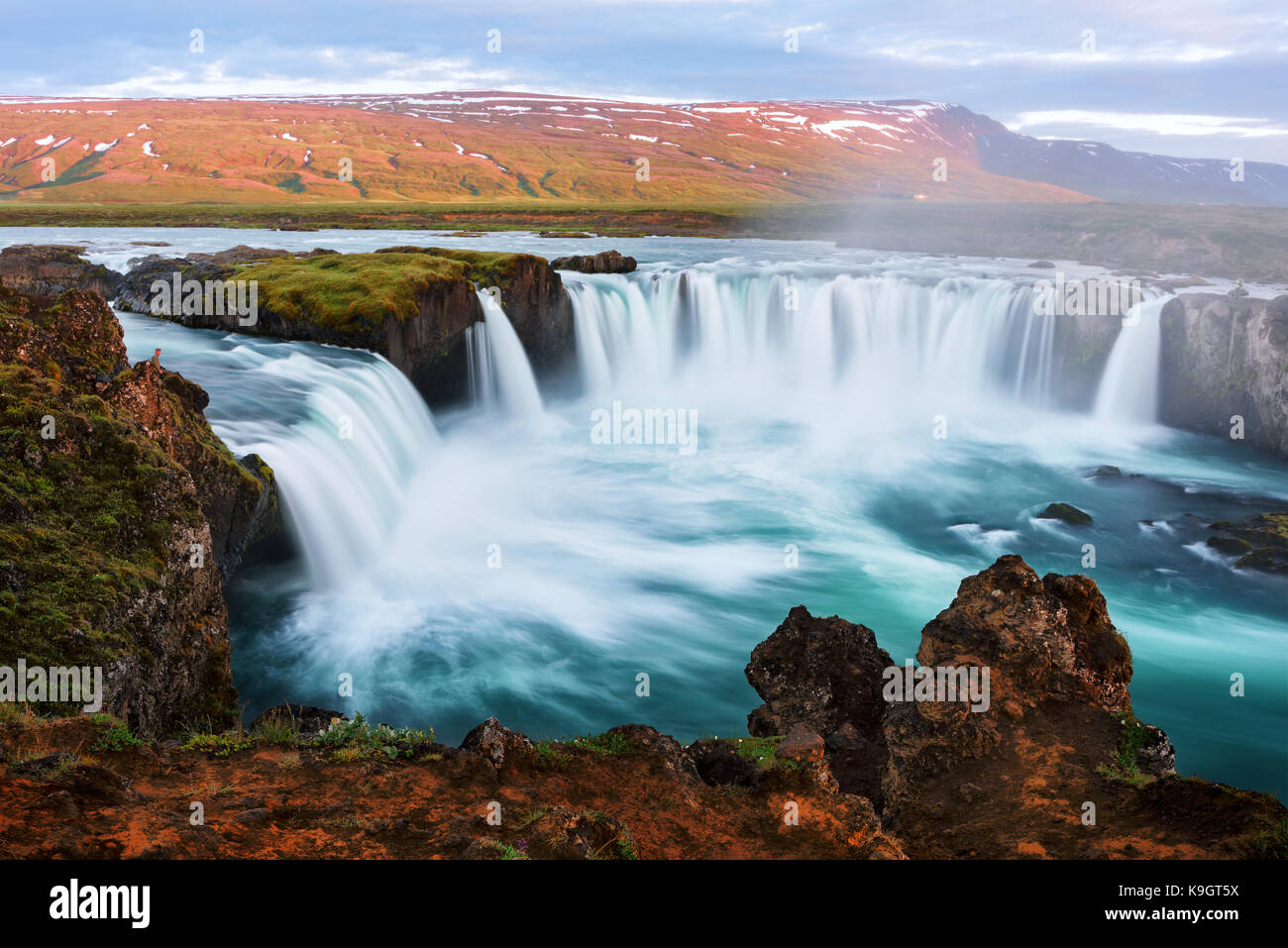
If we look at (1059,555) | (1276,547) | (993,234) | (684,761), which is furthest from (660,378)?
(993,234)

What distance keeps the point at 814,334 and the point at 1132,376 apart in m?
14.8

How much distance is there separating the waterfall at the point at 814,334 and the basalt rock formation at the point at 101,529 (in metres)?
28.3

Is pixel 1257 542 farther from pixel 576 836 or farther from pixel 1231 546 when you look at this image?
pixel 576 836

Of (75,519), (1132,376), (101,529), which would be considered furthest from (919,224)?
(75,519)

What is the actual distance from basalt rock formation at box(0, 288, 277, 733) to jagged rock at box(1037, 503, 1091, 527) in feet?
79.1

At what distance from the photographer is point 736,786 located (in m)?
9.41

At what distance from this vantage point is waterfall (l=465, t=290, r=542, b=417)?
36.6 metres

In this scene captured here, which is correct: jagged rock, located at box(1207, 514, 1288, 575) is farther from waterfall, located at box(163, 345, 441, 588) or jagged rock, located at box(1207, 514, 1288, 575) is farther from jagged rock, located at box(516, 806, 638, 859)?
waterfall, located at box(163, 345, 441, 588)

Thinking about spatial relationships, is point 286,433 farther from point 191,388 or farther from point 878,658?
point 878,658

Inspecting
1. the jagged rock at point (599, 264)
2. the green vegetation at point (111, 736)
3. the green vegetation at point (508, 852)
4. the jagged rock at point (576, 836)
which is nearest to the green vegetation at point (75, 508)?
the green vegetation at point (111, 736)

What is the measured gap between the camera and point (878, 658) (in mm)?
13133
